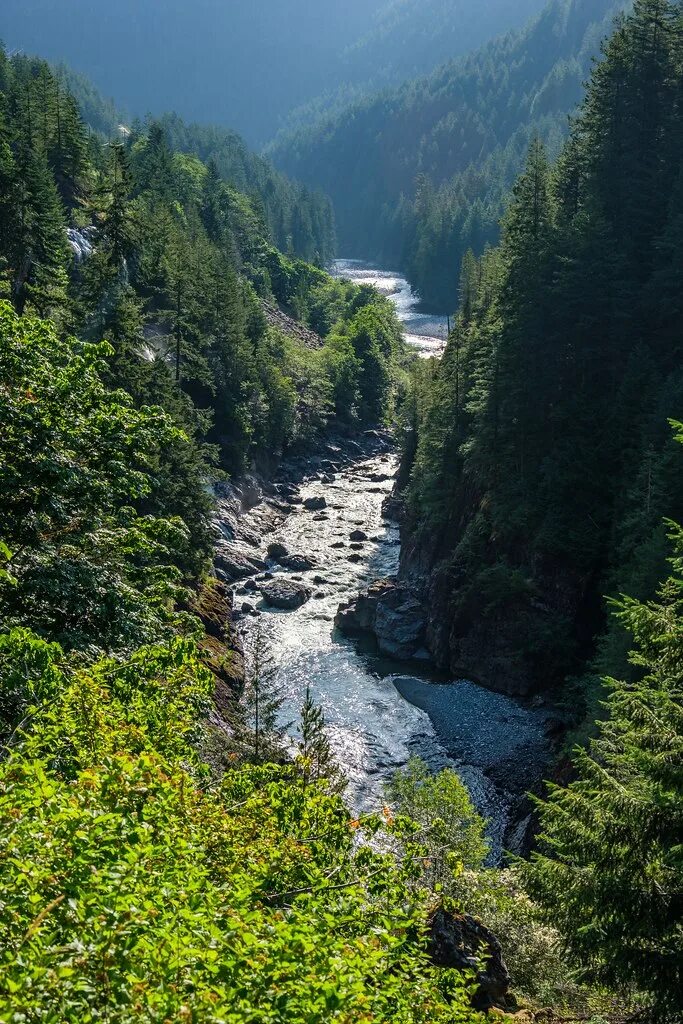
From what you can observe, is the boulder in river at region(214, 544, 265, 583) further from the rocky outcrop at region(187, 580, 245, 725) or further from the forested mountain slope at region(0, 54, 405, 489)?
the forested mountain slope at region(0, 54, 405, 489)

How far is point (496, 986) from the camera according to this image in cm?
1650

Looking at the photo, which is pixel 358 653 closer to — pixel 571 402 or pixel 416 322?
pixel 571 402

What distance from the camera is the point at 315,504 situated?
76.4 meters

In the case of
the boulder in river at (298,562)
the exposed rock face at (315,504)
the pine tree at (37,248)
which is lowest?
the boulder in river at (298,562)

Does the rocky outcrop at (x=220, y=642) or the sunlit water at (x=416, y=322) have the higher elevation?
the sunlit water at (x=416, y=322)

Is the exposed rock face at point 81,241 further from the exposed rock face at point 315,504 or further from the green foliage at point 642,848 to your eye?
the green foliage at point 642,848

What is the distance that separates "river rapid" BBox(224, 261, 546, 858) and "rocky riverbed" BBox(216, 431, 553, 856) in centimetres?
→ 8

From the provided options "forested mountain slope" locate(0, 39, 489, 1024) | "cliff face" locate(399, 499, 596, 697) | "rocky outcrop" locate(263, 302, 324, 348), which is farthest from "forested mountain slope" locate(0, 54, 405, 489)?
"cliff face" locate(399, 499, 596, 697)

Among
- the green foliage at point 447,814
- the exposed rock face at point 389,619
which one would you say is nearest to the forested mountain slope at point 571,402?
the exposed rock face at point 389,619

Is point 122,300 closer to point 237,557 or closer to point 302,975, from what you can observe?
point 237,557

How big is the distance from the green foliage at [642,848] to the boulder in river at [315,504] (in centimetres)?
5986

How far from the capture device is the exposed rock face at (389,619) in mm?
50812

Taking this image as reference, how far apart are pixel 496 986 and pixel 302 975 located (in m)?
11.9

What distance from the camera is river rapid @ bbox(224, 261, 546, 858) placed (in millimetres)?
38250
